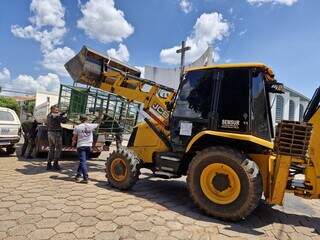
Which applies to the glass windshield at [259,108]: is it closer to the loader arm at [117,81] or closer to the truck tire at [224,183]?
the truck tire at [224,183]

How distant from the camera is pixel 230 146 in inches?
210

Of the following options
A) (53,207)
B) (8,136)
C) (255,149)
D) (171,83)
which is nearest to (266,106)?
(255,149)

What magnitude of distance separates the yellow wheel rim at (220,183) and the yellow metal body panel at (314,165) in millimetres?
1165

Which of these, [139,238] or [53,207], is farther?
[53,207]

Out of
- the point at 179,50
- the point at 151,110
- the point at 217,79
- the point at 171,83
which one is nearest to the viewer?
the point at 217,79

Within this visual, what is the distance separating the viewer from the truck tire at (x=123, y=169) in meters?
6.43

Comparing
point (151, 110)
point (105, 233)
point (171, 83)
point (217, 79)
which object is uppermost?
point (171, 83)

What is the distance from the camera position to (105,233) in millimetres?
4199

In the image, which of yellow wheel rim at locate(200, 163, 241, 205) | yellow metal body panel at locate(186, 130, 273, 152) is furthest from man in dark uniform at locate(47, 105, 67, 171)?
yellow wheel rim at locate(200, 163, 241, 205)

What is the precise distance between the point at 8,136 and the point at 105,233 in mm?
7715

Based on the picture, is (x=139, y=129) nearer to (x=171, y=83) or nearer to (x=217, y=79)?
(x=217, y=79)

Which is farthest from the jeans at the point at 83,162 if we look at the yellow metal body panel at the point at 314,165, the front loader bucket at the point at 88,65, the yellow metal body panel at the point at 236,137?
the yellow metal body panel at the point at 314,165

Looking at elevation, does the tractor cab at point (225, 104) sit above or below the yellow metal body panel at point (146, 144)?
above

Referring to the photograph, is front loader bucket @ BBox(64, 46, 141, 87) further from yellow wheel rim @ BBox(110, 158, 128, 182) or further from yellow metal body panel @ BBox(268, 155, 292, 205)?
yellow metal body panel @ BBox(268, 155, 292, 205)
